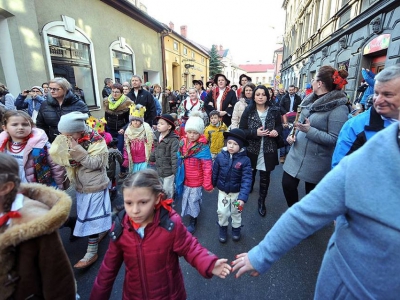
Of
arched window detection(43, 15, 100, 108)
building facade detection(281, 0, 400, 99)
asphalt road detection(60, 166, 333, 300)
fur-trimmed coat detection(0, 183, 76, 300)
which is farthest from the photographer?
arched window detection(43, 15, 100, 108)

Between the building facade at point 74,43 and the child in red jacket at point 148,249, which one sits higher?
the building facade at point 74,43

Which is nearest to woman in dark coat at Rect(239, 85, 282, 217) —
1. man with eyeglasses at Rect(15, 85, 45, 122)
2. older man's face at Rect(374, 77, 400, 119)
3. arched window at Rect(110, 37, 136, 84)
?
older man's face at Rect(374, 77, 400, 119)

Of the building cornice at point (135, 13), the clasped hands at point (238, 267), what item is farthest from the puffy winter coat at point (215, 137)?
the building cornice at point (135, 13)

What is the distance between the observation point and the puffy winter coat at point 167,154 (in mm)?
3260

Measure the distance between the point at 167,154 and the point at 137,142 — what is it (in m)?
0.77

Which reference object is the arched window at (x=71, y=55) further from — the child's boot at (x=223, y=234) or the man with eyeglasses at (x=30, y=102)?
the child's boot at (x=223, y=234)

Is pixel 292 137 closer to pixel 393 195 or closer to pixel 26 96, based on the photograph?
pixel 393 195

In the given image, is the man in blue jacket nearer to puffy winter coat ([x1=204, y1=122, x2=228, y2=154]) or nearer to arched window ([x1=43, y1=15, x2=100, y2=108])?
puffy winter coat ([x1=204, y1=122, x2=228, y2=154])

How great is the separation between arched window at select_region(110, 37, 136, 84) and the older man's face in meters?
11.1

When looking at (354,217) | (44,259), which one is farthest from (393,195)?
(44,259)

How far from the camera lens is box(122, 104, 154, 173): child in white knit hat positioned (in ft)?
12.4

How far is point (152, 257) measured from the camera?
147 centimetres

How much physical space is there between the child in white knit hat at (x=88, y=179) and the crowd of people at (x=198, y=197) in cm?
1

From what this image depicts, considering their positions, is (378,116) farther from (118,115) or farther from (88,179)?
(118,115)
